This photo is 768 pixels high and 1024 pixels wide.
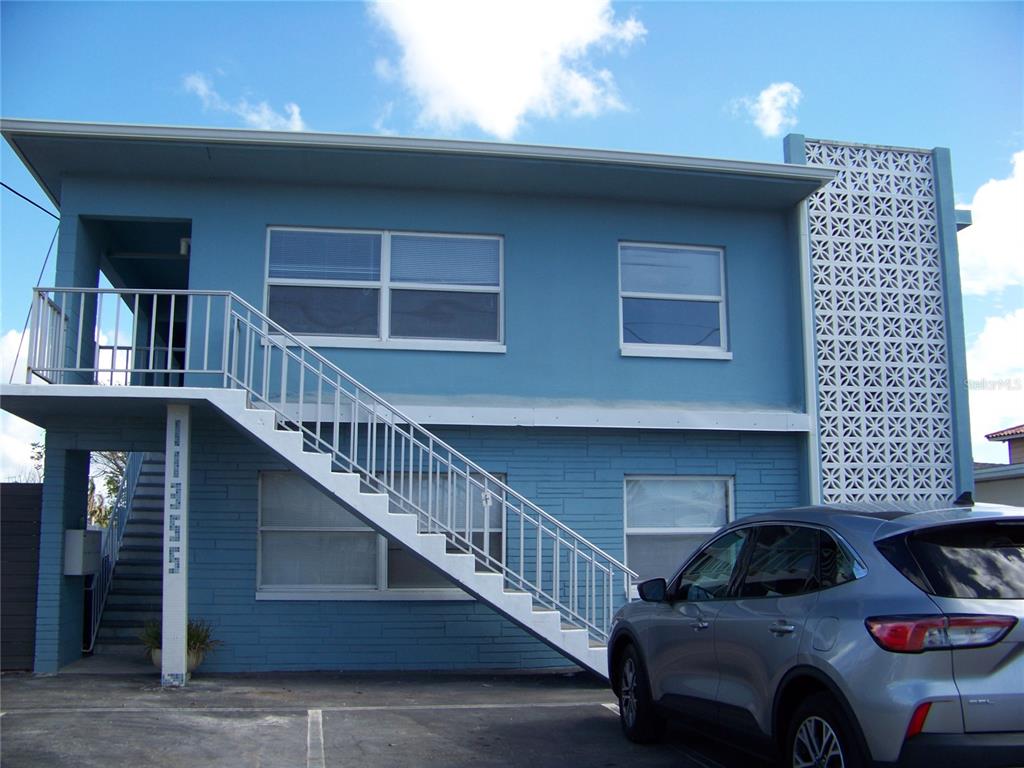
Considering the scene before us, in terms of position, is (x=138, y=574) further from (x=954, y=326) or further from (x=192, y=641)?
(x=954, y=326)

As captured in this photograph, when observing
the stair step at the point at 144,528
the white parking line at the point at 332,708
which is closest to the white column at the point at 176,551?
the white parking line at the point at 332,708

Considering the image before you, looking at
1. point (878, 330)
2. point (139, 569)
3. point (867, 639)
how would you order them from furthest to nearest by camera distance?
point (139, 569), point (878, 330), point (867, 639)

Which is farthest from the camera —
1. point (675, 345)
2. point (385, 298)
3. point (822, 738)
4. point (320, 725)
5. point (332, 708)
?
point (675, 345)

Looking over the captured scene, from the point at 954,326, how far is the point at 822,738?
8602 millimetres

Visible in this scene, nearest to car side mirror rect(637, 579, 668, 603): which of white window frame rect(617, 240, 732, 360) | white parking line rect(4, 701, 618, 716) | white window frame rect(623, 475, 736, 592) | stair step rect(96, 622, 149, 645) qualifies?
white parking line rect(4, 701, 618, 716)

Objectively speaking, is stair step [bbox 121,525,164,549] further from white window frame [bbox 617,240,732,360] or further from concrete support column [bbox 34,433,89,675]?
white window frame [bbox 617,240,732,360]

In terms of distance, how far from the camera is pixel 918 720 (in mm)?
4289

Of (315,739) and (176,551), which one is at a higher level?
(176,551)

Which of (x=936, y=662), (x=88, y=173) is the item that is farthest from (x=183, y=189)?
(x=936, y=662)

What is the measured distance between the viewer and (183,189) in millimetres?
11109

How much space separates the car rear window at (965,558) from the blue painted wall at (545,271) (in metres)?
6.82

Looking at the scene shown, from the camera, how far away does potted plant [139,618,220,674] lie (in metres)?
9.94

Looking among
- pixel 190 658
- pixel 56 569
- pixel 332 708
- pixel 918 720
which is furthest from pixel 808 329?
pixel 56 569

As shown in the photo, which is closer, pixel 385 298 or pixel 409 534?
pixel 409 534
